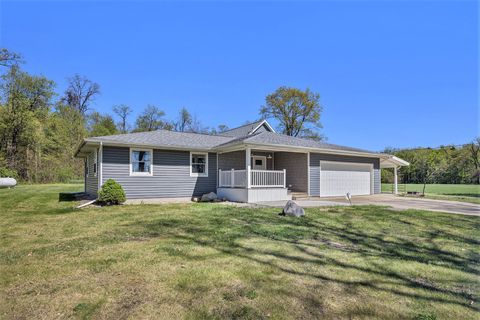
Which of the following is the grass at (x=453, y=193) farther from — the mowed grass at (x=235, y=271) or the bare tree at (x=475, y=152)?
the mowed grass at (x=235, y=271)

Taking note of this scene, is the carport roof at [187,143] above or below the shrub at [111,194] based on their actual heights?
above

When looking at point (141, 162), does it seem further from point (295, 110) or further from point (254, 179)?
point (295, 110)

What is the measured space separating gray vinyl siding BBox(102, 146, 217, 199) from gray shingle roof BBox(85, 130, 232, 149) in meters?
0.41

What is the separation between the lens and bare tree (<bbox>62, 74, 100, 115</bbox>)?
35.4 metres

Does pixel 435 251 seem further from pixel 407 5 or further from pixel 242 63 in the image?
pixel 242 63

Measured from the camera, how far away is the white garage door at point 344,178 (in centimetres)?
1522

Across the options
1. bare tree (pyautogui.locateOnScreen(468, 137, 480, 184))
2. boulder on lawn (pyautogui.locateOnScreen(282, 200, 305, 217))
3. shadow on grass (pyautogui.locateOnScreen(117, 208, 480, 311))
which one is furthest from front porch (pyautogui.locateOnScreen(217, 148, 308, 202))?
bare tree (pyautogui.locateOnScreen(468, 137, 480, 184))

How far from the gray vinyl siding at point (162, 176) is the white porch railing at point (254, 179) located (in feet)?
2.31

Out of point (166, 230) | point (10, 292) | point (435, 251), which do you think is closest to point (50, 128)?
point (166, 230)

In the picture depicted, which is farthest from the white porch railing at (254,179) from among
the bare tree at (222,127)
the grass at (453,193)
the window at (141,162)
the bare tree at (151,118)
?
the bare tree at (222,127)

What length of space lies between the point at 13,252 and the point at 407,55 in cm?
1492

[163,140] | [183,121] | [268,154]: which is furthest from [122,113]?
[268,154]

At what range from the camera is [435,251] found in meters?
4.84

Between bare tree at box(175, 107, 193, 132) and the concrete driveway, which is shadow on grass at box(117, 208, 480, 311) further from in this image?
bare tree at box(175, 107, 193, 132)
